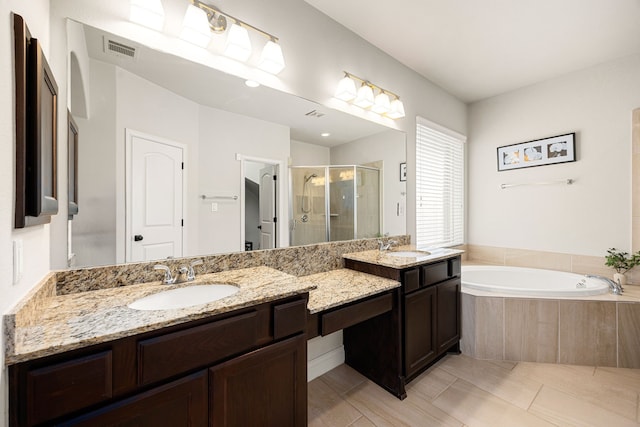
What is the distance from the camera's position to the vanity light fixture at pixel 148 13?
48.2 inches

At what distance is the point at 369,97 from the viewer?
2.21m

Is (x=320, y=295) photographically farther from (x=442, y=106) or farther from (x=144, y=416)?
(x=442, y=106)

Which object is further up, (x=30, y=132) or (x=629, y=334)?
(x=30, y=132)

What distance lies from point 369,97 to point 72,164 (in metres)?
1.97

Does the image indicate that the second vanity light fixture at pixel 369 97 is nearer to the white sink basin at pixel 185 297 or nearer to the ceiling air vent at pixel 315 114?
the ceiling air vent at pixel 315 114

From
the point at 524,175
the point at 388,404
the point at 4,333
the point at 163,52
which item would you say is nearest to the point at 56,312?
the point at 4,333

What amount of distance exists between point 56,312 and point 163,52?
3.97 ft

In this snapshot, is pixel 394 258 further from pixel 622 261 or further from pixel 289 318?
pixel 622 261

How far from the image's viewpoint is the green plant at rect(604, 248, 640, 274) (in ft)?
7.59

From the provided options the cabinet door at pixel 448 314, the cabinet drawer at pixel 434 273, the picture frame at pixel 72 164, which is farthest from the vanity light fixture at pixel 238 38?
the cabinet door at pixel 448 314

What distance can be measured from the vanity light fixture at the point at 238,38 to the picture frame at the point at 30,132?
777 mm

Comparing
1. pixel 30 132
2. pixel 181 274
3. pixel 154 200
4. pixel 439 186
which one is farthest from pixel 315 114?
pixel 439 186

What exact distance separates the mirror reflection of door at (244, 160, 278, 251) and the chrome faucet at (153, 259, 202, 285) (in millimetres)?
340

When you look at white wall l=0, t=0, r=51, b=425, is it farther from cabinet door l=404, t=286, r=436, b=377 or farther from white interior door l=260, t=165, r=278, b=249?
cabinet door l=404, t=286, r=436, b=377
